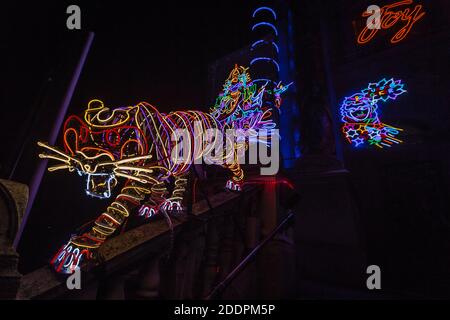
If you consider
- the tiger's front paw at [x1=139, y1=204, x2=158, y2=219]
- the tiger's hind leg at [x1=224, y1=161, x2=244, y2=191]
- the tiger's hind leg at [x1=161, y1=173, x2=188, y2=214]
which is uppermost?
the tiger's hind leg at [x1=224, y1=161, x2=244, y2=191]

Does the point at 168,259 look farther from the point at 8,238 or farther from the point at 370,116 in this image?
the point at 370,116

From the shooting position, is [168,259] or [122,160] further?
[122,160]

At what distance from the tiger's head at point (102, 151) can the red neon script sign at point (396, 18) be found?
28.6 feet

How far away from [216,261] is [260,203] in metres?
1.45

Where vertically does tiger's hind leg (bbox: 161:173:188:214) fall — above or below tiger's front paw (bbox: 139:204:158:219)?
above

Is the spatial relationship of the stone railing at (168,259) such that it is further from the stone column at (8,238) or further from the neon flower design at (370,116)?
the neon flower design at (370,116)

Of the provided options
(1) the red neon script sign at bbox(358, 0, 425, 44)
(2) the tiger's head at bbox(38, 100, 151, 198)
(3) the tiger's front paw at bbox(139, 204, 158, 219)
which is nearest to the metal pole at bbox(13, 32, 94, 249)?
(2) the tiger's head at bbox(38, 100, 151, 198)

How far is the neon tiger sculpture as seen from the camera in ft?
11.3

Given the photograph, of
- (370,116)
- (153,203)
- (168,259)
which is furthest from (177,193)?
(370,116)

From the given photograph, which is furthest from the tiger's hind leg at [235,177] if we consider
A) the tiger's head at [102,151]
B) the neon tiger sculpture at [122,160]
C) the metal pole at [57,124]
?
the metal pole at [57,124]

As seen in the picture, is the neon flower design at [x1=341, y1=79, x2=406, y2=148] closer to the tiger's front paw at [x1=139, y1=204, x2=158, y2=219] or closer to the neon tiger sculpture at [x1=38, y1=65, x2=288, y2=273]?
the neon tiger sculpture at [x1=38, y1=65, x2=288, y2=273]

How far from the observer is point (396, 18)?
912cm

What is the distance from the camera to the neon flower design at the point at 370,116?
8.49m

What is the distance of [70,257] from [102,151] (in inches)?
71.5
